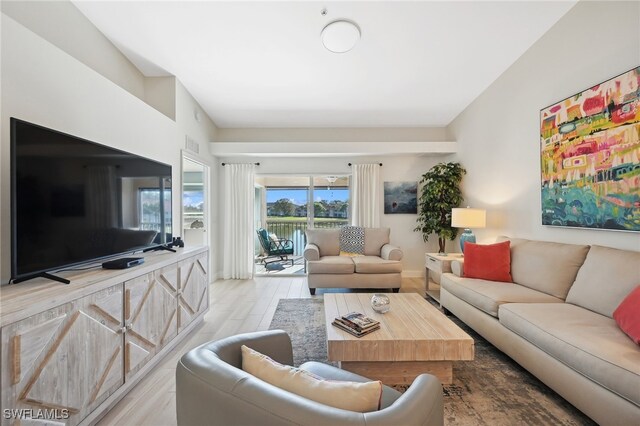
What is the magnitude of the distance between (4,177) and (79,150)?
0.37 metres

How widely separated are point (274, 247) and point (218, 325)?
2342 mm

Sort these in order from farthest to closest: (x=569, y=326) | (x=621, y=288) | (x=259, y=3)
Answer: (x=259, y=3)
(x=621, y=288)
(x=569, y=326)

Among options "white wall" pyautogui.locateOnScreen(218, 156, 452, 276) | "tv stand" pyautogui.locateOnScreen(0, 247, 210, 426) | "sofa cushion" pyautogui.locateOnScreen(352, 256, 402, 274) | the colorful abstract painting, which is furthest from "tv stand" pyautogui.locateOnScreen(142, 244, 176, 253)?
the colorful abstract painting

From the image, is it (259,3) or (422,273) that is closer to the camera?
(259,3)

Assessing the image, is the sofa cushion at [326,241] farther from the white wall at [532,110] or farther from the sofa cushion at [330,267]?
the white wall at [532,110]

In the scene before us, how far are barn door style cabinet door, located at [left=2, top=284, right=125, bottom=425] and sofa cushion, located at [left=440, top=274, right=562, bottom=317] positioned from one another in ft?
8.81

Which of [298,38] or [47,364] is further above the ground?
[298,38]

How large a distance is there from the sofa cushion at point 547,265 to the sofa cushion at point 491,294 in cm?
8

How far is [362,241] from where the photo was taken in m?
4.38

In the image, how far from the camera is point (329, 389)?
0.74m

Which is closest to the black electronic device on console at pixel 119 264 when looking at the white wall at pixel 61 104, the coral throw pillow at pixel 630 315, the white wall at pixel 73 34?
the white wall at pixel 61 104

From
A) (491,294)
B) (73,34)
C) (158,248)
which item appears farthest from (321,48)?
(491,294)

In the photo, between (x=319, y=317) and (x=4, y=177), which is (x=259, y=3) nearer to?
(x=4, y=177)

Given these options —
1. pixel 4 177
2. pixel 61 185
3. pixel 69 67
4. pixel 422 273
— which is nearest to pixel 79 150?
pixel 61 185
